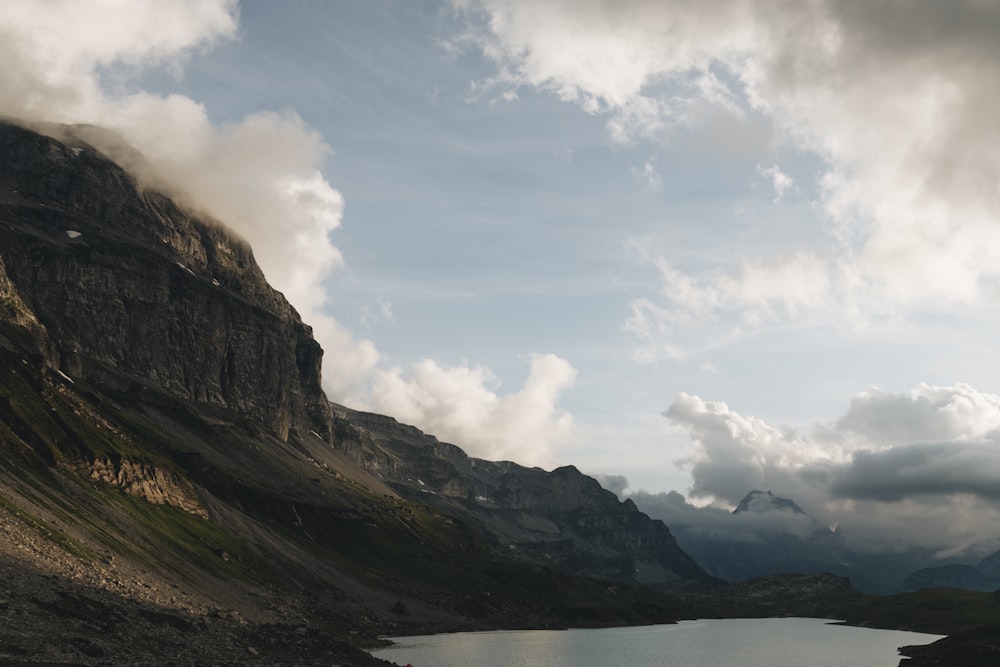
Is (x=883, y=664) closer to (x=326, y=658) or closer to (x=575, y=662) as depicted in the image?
(x=575, y=662)

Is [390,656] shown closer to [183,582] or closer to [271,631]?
[271,631]

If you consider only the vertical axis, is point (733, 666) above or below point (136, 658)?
below

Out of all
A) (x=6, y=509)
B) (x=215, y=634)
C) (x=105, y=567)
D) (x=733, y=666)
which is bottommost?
(x=733, y=666)

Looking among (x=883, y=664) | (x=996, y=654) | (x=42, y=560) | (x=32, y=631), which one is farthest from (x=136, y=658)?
(x=883, y=664)

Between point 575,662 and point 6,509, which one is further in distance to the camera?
point 575,662

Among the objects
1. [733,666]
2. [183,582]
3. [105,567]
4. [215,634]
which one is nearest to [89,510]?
[183,582]

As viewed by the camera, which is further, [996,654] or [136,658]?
[996,654]

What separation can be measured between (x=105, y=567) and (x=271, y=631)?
101 feet

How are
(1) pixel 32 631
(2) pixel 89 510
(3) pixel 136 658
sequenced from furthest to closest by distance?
(2) pixel 89 510 < (3) pixel 136 658 < (1) pixel 32 631

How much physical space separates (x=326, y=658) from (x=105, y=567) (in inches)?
1673

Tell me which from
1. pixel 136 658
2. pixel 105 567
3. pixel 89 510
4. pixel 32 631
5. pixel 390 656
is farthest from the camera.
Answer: pixel 89 510

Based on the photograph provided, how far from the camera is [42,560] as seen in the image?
121m

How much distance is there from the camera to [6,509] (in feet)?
452

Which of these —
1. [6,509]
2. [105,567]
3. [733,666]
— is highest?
[6,509]
